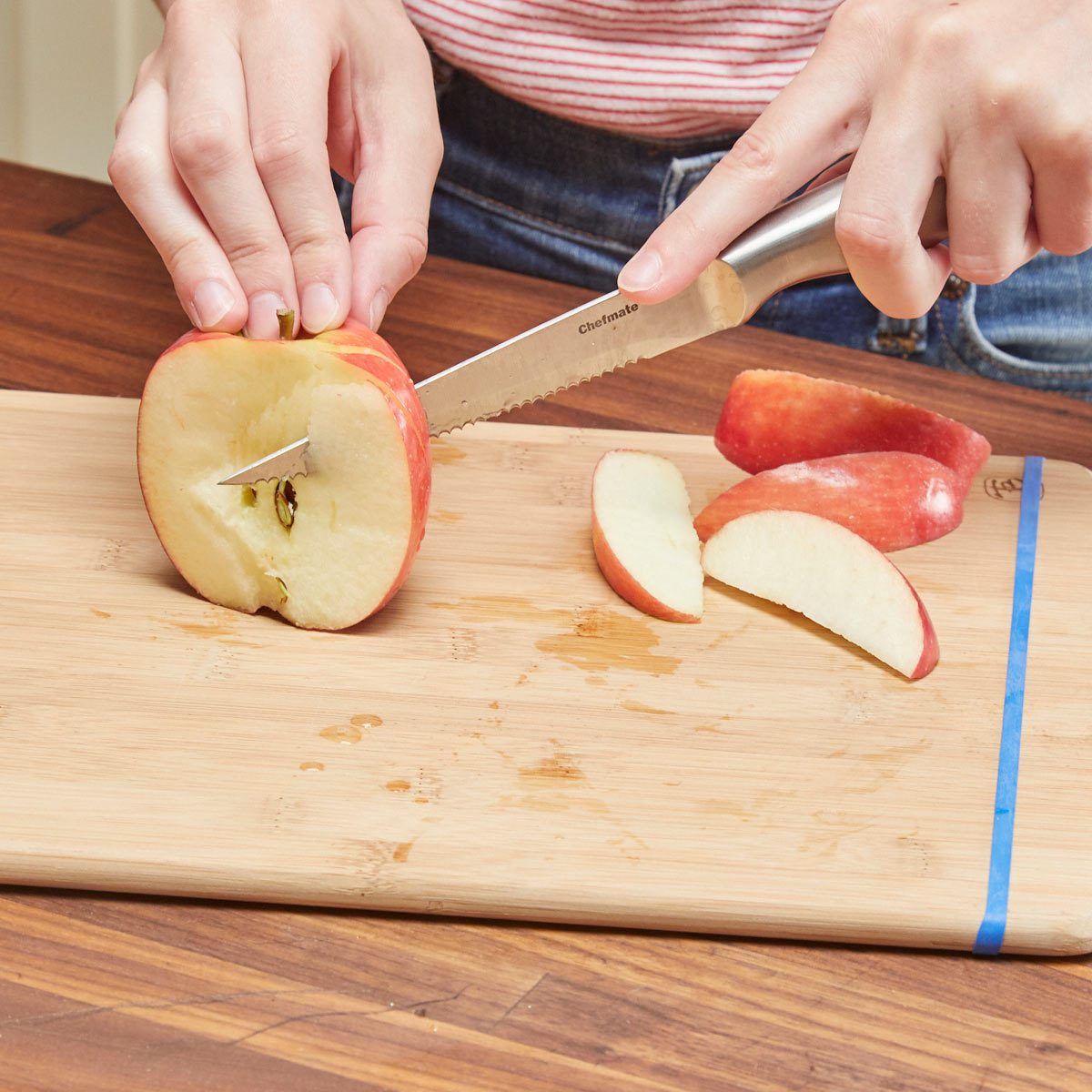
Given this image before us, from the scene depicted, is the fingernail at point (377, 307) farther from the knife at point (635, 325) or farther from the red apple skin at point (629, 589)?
the red apple skin at point (629, 589)

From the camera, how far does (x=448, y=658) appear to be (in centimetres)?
129

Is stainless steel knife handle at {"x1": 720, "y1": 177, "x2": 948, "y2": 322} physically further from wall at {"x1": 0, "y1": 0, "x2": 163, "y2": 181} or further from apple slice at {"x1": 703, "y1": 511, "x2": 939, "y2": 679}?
wall at {"x1": 0, "y1": 0, "x2": 163, "y2": 181}

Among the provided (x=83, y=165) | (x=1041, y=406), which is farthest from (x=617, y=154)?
(x=83, y=165)

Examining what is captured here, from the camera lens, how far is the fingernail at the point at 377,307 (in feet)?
4.55

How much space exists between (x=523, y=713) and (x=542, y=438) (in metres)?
0.53

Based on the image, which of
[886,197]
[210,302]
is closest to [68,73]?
[210,302]

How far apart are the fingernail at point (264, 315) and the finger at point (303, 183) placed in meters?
0.03

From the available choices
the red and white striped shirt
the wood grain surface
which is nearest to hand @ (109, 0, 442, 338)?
the red and white striped shirt

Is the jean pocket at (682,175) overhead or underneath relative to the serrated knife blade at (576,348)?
overhead

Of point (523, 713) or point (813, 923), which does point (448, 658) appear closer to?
point (523, 713)

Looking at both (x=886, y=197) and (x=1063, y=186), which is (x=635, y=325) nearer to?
(x=886, y=197)

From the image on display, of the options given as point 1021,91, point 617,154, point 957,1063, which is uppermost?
point 1021,91

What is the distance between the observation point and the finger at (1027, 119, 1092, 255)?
125 cm

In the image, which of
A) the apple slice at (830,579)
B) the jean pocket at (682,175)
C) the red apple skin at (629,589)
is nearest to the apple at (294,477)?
the red apple skin at (629,589)
